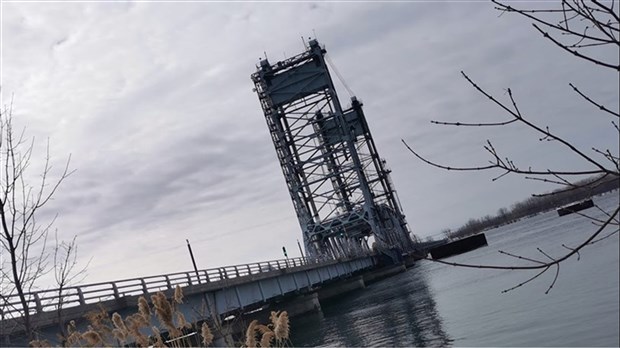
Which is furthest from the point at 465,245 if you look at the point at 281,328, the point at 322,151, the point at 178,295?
the point at 281,328

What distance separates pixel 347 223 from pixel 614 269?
5567cm

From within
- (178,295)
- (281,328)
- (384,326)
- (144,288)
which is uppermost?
(144,288)

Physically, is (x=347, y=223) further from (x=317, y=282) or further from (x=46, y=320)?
(x=46, y=320)

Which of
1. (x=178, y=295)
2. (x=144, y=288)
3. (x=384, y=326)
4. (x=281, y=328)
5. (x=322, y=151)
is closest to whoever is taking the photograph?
(x=281, y=328)

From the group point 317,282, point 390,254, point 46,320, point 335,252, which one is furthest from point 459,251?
point 46,320

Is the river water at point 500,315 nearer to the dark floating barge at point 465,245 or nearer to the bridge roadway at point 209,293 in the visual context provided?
the bridge roadway at point 209,293

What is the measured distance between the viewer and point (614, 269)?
26781 millimetres

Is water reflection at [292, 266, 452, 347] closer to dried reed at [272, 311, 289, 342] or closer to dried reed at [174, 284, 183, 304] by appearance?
dried reed at [174, 284, 183, 304]

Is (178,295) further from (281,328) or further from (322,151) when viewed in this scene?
(322,151)

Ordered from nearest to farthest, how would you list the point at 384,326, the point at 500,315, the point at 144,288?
1. the point at 500,315
2. the point at 144,288
3. the point at 384,326

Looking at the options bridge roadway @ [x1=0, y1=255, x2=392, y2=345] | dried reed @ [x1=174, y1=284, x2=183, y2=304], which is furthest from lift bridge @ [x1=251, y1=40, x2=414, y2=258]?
dried reed @ [x1=174, y1=284, x2=183, y2=304]

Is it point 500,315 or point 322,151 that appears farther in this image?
point 322,151

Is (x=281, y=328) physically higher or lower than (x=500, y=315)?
higher

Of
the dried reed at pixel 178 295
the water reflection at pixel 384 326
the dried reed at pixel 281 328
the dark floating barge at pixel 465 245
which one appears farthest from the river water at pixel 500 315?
the dark floating barge at pixel 465 245
